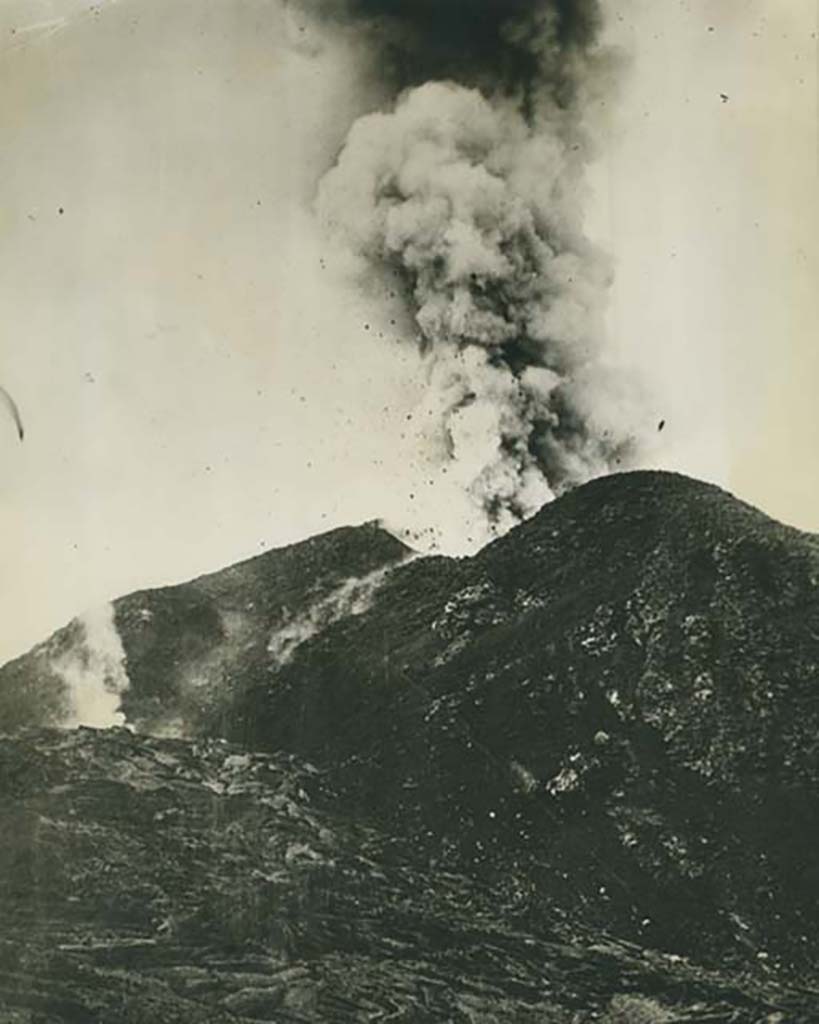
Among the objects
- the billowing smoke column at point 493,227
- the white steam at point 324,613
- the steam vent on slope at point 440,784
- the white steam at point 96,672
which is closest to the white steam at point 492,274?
the billowing smoke column at point 493,227

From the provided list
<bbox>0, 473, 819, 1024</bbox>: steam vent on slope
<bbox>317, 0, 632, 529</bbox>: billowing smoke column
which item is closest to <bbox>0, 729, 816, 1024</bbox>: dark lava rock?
<bbox>0, 473, 819, 1024</bbox>: steam vent on slope

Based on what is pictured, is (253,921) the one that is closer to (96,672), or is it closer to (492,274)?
(96,672)

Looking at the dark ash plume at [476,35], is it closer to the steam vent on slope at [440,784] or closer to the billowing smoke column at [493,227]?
the billowing smoke column at [493,227]

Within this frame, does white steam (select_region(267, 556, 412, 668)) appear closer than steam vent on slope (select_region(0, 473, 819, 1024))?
No

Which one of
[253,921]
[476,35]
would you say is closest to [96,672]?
[253,921]

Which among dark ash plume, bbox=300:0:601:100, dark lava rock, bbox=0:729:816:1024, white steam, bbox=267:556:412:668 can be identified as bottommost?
dark lava rock, bbox=0:729:816:1024

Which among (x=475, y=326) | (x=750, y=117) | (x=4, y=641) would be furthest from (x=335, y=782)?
(x=750, y=117)

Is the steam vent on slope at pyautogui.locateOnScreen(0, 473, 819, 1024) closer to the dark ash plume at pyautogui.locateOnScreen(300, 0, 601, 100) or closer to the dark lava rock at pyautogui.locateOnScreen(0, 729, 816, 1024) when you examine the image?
the dark lava rock at pyautogui.locateOnScreen(0, 729, 816, 1024)

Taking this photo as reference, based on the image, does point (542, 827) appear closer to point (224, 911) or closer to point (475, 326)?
point (224, 911)
